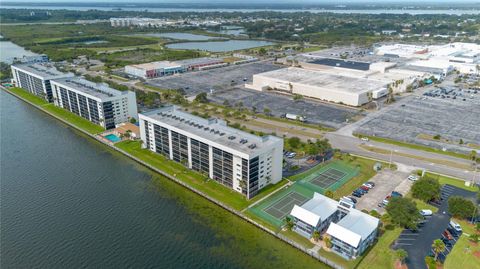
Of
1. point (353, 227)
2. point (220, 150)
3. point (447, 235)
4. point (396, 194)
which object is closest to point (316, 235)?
point (353, 227)

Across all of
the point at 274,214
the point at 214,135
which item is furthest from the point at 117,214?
the point at 274,214

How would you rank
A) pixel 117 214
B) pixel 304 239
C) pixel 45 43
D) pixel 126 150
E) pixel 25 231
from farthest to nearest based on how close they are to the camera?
pixel 45 43 → pixel 126 150 → pixel 117 214 → pixel 25 231 → pixel 304 239

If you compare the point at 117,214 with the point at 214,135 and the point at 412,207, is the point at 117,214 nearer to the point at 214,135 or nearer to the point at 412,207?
the point at 214,135

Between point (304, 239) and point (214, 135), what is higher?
point (214, 135)

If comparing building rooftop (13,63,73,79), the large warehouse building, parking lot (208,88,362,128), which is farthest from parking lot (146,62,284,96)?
building rooftop (13,63,73,79)

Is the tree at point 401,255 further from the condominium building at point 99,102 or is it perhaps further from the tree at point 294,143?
the condominium building at point 99,102

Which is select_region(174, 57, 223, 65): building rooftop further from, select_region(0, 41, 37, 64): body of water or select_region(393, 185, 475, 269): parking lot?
select_region(393, 185, 475, 269): parking lot

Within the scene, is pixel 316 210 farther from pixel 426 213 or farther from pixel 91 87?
pixel 91 87
